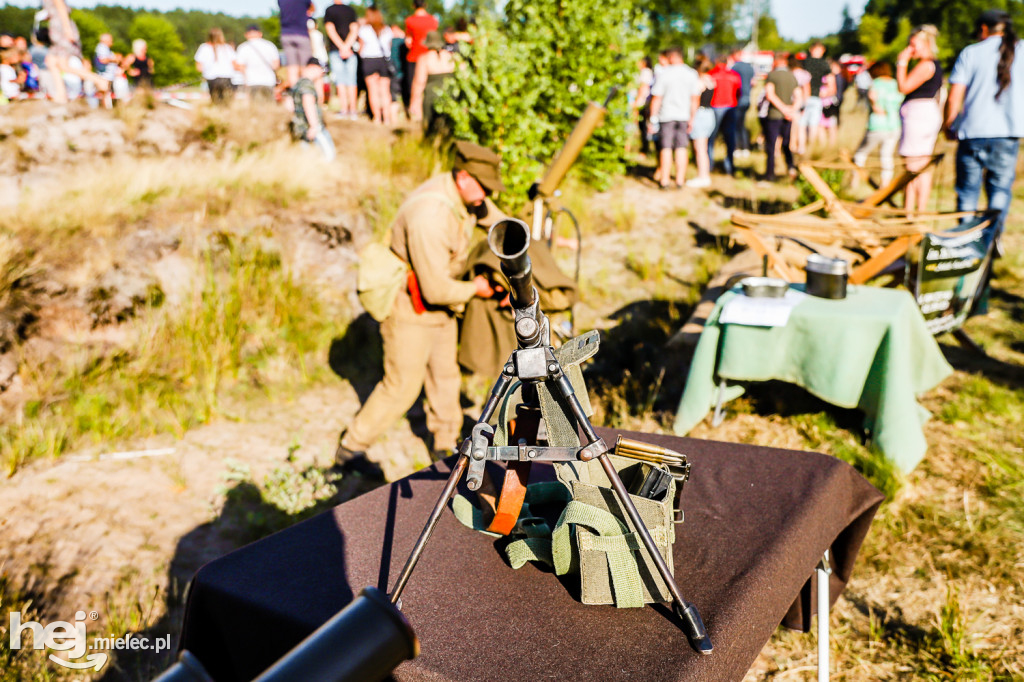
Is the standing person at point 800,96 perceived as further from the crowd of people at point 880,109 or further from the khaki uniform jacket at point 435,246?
the khaki uniform jacket at point 435,246

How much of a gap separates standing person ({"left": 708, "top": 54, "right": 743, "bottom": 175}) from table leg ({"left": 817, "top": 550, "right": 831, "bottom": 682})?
8.84m

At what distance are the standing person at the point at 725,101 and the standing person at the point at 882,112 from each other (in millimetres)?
1991

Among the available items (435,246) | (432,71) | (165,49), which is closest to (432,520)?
(435,246)

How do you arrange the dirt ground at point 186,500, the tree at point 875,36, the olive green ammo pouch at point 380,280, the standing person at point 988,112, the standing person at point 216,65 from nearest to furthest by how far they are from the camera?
the dirt ground at point 186,500 → the olive green ammo pouch at point 380,280 → the standing person at point 988,112 → the standing person at point 216,65 → the tree at point 875,36

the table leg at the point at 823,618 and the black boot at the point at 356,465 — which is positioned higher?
the table leg at the point at 823,618

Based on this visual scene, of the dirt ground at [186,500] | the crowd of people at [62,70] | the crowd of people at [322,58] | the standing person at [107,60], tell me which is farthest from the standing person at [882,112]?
the standing person at [107,60]

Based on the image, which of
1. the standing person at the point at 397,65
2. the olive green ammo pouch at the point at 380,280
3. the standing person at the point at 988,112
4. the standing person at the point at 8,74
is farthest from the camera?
the standing person at the point at 8,74

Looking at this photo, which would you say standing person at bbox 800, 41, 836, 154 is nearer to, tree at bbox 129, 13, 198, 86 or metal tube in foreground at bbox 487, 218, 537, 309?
metal tube in foreground at bbox 487, 218, 537, 309

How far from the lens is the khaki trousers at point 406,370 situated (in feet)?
12.6

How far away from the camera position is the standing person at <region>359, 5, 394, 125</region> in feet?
30.8

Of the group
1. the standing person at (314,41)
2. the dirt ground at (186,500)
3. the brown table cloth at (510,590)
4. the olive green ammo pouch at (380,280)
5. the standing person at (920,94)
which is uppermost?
the standing person at (314,41)

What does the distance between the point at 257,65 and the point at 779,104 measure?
24.6ft

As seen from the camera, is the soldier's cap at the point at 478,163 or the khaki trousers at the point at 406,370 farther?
the khaki trousers at the point at 406,370

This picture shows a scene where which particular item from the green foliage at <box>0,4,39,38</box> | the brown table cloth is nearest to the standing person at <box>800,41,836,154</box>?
the brown table cloth
